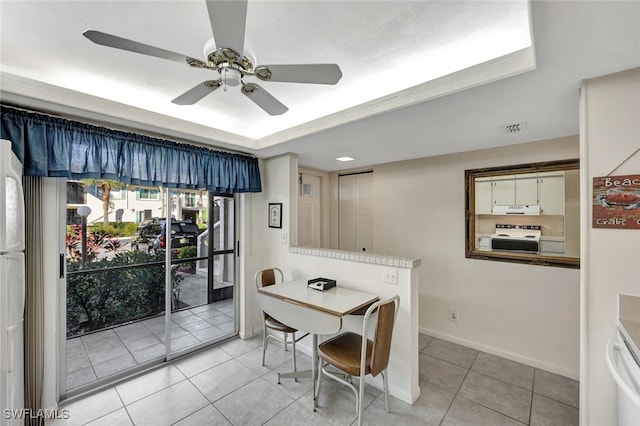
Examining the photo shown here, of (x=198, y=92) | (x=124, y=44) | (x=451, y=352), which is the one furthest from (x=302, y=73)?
(x=451, y=352)

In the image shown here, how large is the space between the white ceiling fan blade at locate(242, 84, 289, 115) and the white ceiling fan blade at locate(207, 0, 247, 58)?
11.0 inches

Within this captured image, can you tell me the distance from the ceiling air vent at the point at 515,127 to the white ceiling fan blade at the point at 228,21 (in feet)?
7.06

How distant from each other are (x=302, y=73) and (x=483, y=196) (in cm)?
264

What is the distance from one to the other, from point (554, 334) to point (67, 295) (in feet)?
14.7

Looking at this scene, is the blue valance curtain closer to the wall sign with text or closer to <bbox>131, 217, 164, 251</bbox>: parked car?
<bbox>131, 217, 164, 251</bbox>: parked car

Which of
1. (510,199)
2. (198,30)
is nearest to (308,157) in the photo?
(198,30)

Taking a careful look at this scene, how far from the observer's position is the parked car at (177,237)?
271 cm

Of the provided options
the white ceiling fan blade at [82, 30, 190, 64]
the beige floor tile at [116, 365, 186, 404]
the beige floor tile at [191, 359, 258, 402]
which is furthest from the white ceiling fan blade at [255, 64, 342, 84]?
the beige floor tile at [116, 365, 186, 404]

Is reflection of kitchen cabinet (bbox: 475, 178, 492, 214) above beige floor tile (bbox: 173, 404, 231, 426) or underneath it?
above

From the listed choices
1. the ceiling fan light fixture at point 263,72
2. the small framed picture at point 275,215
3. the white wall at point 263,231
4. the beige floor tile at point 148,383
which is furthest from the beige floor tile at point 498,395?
the ceiling fan light fixture at point 263,72

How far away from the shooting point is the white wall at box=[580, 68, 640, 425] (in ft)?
4.45

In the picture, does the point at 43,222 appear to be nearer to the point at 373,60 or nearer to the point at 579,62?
the point at 373,60

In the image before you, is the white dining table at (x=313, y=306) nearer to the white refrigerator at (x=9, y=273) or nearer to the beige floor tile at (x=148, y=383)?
the beige floor tile at (x=148, y=383)

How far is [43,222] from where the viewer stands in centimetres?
195
